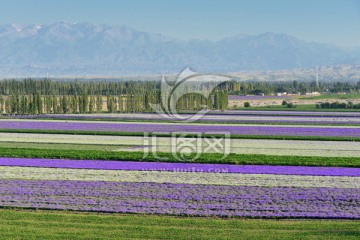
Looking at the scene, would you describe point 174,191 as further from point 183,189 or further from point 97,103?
point 97,103

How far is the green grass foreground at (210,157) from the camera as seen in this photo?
27.2 meters

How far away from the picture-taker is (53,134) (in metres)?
41.0

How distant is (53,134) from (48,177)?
62.8 ft

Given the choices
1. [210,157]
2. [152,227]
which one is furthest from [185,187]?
Result: [210,157]

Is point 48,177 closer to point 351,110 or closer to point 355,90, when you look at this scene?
point 351,110

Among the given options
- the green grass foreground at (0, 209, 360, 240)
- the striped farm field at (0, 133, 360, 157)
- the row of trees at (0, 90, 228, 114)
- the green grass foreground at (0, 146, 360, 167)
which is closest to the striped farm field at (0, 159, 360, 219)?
the green grass foreground at (0, 209, 360, 240)

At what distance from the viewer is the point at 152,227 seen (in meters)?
15.1

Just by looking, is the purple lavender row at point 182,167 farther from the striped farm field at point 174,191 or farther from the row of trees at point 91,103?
the row of trees at point 91,103

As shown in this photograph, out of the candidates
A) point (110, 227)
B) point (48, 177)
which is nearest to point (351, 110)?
point (48, 177)

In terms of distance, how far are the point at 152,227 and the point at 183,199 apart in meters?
3.48

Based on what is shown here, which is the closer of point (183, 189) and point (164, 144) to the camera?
point (183, 189)

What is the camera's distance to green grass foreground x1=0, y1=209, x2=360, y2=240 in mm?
14344

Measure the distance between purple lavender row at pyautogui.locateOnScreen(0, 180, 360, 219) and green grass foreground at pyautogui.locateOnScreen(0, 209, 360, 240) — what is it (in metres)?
0.68

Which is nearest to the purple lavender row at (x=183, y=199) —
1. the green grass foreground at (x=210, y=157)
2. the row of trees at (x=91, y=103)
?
the green grass foreground at (x=210, y=157)
